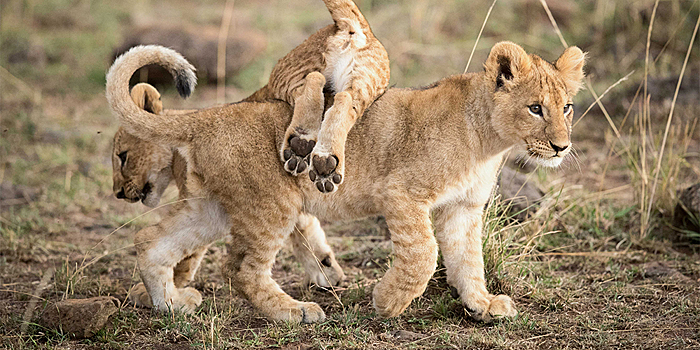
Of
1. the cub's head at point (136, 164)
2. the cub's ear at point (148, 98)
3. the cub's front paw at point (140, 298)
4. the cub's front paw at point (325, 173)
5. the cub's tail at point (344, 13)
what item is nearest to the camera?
the cub's front paw at point (325, 173)

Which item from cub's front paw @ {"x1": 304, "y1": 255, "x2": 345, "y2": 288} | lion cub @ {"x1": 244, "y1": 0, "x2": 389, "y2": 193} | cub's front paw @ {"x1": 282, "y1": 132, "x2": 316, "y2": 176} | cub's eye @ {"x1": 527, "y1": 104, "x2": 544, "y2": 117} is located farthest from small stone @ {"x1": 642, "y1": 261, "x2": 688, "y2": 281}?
cub's front paw @ {"x1": 282, "y1": 132, "x2": 316, "y2": 176}

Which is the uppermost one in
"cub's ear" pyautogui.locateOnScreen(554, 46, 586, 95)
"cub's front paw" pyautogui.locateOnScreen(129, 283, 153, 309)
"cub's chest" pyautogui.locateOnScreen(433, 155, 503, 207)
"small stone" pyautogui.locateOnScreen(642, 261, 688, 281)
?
"cub's ear" pyautogui.locateOnScreen(554, 46, 586, 95)

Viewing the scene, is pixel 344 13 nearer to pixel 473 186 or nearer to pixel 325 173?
pixel 325 173

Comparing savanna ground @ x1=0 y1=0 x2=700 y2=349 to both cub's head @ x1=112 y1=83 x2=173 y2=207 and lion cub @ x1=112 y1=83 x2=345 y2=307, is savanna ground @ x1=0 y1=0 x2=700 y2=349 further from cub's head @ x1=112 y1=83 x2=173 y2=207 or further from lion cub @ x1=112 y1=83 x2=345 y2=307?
cub's head @ x1=112 y1=83 x2=173 y2=207

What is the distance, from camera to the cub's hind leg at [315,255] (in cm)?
488

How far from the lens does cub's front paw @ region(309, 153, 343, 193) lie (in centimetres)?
390

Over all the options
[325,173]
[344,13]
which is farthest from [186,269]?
[344,13]

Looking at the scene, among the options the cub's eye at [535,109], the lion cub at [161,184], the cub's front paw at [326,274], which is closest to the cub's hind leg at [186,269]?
the lion cub at [161,184]

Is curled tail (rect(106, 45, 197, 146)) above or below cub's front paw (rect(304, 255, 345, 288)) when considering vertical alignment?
above

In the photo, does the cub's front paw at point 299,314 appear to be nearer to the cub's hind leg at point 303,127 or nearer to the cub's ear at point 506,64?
the cub's hind leg at point 303,127

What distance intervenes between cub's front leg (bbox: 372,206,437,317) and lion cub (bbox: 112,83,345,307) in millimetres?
859

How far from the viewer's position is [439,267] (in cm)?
463

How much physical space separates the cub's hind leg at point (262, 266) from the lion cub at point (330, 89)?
40 centimetres

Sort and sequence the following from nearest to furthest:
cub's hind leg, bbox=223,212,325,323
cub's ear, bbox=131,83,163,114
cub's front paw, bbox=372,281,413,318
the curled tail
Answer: cub's front paw, bbox=372,281,413,318 < cub's hind leg, bbox=223,212,325,323 < the curled tail < cub's ear, bbox=131,83,163,114
